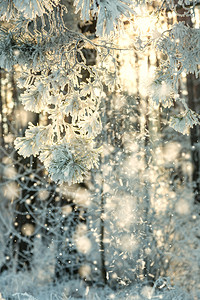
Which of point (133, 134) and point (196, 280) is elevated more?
point (133, 134)

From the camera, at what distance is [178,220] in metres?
5.78

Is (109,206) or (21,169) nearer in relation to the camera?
(109,206)

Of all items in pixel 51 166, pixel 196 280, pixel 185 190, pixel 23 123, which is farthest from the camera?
pixel 23 123

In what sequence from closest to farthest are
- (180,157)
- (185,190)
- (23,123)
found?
(185,190)
(180,157)
(23,123)

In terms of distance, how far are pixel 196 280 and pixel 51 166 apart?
12.4ft

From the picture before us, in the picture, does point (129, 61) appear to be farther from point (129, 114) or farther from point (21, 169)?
point (21, 169)

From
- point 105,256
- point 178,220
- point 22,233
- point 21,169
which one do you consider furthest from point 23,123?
point 178,220

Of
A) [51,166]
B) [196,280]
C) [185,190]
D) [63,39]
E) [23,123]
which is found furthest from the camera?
[23,123]

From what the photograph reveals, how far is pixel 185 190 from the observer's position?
5.95 meters

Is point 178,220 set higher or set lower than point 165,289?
higher

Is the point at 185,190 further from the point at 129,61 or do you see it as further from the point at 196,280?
the point at 129,61

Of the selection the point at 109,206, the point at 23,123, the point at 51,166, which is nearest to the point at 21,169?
the point at 23,123

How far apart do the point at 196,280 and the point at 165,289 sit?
55 cm

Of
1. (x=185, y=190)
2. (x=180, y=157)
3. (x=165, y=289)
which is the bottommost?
(x=165, y=289)
